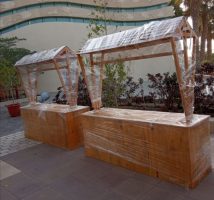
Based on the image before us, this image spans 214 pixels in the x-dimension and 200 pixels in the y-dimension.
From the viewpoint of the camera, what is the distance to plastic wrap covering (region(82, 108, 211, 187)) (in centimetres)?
266

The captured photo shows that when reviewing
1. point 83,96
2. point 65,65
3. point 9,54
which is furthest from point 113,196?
point 9,54

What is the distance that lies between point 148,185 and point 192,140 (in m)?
0.78

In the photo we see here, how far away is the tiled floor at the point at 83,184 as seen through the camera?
8.76 ft

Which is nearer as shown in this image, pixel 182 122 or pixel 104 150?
pixel 182 122

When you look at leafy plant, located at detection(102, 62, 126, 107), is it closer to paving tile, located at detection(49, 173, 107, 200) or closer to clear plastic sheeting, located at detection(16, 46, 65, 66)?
clear plastic sheeting, located at detection(16, 46, 65, 66)

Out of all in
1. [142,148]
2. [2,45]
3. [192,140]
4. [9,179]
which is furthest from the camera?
[2,45]

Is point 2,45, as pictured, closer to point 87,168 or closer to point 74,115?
point 74,115

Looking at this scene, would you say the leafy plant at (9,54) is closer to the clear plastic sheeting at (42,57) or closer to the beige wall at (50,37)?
the beige wall at (50,37)

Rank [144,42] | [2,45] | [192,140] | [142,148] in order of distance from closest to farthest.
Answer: [192,140]
[144,42]
[142,148]
[2,45]

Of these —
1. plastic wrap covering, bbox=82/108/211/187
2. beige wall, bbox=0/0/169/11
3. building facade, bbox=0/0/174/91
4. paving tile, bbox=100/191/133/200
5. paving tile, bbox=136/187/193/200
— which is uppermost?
beige wall, bbox=0/0/169/11

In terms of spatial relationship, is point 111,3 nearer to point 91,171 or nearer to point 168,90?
point 168,90

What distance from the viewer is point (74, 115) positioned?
4391 mm

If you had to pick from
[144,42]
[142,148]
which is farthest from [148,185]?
→ [144,42]

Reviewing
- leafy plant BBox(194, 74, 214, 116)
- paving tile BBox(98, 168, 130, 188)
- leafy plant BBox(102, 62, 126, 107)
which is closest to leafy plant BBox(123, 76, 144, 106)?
leafy plant BBox(102, 62, 126, 107)
